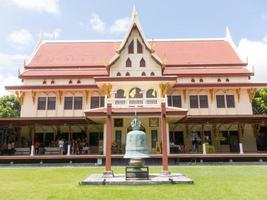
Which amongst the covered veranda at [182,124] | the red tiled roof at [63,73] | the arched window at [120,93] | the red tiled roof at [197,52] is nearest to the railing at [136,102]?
the covered veranda at [182,124]

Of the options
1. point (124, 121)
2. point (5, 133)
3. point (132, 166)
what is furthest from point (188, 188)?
point (5, 133)

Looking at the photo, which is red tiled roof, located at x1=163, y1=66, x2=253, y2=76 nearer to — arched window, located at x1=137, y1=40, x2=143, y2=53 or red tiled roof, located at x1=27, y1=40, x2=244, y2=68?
red tiled roof, located at x1=27, y1=40, x2=244, y2=68

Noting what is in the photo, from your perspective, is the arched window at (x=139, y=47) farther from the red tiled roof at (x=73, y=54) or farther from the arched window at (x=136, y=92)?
the arched window at (x=136, y=92)

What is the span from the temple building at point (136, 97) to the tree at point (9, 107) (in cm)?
1383

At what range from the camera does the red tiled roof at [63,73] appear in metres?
25.4

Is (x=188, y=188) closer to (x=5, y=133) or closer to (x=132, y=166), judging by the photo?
(x=132, y=166)

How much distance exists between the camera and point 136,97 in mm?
21172

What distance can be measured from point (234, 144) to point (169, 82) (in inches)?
321

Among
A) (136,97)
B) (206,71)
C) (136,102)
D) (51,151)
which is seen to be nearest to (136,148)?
(136,102)

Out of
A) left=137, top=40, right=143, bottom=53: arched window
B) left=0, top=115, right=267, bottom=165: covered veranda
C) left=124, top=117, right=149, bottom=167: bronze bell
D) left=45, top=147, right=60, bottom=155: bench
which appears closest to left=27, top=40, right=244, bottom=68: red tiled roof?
left=137, top=40, right=143, bottom=53: arched window

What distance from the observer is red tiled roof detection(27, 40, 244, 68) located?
2689 centimetres

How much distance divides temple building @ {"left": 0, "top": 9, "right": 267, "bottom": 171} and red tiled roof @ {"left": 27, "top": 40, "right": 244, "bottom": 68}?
183mm

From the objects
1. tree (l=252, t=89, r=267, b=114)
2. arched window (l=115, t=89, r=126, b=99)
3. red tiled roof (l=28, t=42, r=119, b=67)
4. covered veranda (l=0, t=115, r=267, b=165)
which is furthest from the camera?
tree (l=252, t=89, r=267, b=114)

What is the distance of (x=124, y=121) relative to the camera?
22.4 m
